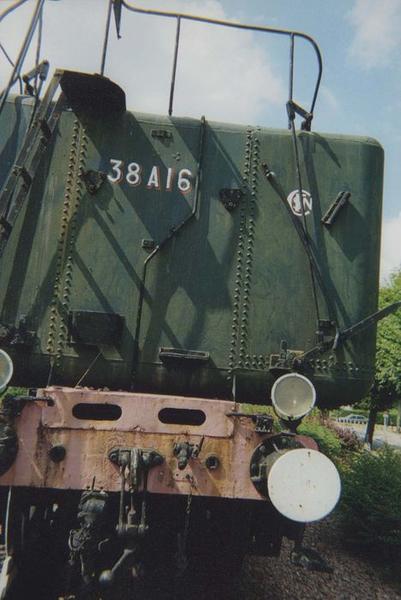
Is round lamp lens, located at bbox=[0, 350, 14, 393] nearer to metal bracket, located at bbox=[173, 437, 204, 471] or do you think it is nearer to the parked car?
metal bracket, located at bbox=[173, 437, 204, 471]

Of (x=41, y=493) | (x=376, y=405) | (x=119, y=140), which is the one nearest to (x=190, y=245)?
(x=119, y=140)

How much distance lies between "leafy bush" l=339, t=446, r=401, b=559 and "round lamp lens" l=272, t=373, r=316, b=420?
3482 millimetres

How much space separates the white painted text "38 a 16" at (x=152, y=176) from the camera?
3.41 m

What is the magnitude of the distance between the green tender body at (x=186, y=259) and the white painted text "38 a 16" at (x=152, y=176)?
0.05ft

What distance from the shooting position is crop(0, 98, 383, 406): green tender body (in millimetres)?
3232

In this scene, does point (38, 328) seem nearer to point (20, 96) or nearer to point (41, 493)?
point (41, 493)

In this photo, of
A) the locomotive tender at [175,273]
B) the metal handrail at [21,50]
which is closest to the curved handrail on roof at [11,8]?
the metal handrail at [21,50]

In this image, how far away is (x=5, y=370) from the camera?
262cm

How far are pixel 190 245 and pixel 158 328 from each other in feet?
2.09

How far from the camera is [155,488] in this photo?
259 cm

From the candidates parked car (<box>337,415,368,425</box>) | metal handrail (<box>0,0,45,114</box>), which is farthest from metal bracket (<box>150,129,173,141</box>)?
parked car (<box>337,415,368,425</box>)

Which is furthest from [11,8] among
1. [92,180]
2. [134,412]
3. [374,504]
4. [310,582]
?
[374,504]

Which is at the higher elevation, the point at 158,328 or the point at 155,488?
the point at 158,328

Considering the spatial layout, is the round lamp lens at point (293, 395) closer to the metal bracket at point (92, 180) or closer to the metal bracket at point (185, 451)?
the metal bracket at point (185, 451)
